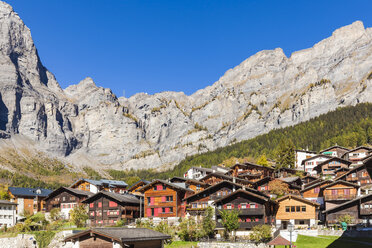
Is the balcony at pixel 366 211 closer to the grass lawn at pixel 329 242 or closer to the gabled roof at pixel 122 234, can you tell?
the grass lawn at pixel 329 242

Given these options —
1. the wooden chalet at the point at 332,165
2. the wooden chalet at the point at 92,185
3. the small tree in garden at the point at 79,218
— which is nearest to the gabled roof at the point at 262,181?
the wooden chalet at the point at 332,165

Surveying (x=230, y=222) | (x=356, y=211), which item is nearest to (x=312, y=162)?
(x=356, y=211)

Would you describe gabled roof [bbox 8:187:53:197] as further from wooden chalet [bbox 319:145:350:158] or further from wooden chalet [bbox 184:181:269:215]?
wooden chalet [bbox 319:145:350:158]

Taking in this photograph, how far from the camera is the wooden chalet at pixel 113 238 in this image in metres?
36.6

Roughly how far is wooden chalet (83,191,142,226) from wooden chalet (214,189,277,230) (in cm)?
2040

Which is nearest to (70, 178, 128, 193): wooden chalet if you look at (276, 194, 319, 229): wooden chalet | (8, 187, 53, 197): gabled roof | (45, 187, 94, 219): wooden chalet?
(8, 187, 53, 197): gabled roof

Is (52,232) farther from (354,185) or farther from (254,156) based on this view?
(254,156)

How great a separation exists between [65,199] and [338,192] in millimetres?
59356

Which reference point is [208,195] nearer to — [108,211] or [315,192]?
[108,211]

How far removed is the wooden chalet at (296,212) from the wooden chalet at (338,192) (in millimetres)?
5125

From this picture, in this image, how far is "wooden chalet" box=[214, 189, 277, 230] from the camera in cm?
6225

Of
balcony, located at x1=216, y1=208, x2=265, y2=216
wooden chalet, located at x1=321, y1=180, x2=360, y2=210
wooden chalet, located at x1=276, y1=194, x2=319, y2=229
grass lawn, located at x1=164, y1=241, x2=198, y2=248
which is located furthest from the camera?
wooden chalet, located at x1=321, y1=180, x2=360, y2=210

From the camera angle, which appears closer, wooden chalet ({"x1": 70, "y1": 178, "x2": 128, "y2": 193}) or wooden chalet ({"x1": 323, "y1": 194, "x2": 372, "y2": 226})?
wooden chalet ({"x1": 323, "y1": 194, "x2": 372, "y2": 226})

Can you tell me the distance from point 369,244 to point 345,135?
370ft
